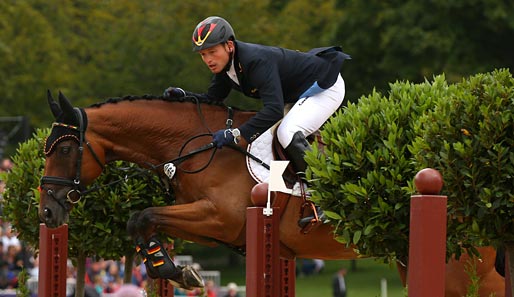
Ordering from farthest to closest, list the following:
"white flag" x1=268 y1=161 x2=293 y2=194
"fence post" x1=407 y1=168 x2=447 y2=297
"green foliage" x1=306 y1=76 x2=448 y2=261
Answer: "white flag" x1=268 y1=161 x2=293 y2=194
"green foliage" x1=306 y1=76 x2=448 y2=261
"fence post" x1=407 y1=168 x2=447 y2=297

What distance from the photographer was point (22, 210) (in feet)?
30.2

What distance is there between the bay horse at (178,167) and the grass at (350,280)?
16.6m

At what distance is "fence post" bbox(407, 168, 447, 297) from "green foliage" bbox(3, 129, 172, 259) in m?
3.90

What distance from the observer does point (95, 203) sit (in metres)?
8.91

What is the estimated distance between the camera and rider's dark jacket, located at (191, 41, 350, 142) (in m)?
7.88

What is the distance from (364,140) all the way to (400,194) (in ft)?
1.52

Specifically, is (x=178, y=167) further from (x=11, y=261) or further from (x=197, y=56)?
(x=197, y=56)

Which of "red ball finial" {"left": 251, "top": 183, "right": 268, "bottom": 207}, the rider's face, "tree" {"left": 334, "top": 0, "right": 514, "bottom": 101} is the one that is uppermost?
"tree" {"left": 334, "top": 0, "right": 514, "bottom": 101}

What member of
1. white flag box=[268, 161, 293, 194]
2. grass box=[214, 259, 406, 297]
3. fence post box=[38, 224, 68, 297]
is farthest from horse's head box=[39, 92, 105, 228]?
grass box=[214, 259, 406, 297]

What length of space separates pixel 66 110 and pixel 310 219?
1903 millimetres

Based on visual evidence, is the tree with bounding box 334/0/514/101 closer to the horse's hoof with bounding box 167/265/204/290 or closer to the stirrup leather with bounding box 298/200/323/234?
Result: the stirrup leather with bounding box 298/200/323/234

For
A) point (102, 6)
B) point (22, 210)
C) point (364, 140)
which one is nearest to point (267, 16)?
point (102, 6)

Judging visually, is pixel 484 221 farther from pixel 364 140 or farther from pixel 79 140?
pixel 79 140

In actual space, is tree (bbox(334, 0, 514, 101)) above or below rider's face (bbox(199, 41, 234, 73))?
above
